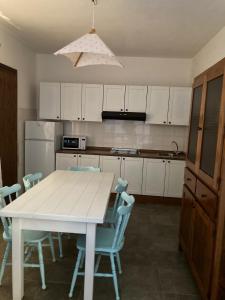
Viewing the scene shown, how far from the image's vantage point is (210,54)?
361 cm

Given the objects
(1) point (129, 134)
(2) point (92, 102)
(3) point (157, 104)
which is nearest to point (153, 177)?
(1) point (129, 134)

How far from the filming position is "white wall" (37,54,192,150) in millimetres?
4734

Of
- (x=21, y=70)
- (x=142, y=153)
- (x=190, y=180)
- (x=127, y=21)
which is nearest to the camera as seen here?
(x=190, y=180)

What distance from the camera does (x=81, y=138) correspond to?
471 cm

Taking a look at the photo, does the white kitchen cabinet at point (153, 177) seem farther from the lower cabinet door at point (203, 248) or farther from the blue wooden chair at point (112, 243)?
the blue wooden chair at point (112, 243)

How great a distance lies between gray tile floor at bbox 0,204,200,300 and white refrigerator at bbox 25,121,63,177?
5.74ft

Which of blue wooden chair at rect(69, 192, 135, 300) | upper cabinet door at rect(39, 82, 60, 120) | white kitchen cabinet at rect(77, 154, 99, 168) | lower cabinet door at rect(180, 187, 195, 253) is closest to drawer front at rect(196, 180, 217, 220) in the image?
lower cabinet door at rect(180, 187, 195, 253)

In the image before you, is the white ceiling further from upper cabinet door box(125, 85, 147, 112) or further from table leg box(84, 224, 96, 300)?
table leg box(84, 224, 96, 300)

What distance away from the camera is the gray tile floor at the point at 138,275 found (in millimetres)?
2129

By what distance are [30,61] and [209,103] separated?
3.64m

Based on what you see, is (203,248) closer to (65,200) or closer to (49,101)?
(65,200)

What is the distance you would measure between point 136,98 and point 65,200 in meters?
2.88

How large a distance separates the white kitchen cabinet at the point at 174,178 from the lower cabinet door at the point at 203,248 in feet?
7.04

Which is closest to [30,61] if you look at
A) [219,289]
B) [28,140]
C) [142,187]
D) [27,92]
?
[27,92]
